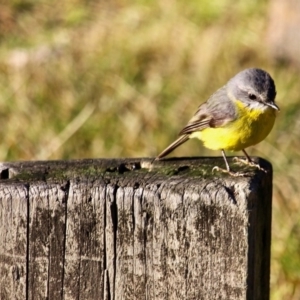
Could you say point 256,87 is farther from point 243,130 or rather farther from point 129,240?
point 129,240

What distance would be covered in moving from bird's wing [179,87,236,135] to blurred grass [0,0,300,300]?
39.4 inches

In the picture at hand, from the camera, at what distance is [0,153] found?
6.72 metres

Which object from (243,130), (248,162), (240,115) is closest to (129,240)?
(248,162)

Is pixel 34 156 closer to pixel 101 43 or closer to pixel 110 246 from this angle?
pixel 101 43

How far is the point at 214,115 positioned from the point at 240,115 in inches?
6.9

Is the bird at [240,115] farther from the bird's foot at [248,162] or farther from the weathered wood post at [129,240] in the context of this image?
the weathered wood post at [129,240]

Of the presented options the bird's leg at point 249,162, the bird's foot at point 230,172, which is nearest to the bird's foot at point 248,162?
the bird's leg at point 249,162

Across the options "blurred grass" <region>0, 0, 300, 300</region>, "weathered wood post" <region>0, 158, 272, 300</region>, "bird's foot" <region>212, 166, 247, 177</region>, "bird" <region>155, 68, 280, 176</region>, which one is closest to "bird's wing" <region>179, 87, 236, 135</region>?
"bird" <region>155, 68, 280, 176</region>

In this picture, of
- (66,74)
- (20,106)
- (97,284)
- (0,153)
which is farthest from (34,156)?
(97,284)

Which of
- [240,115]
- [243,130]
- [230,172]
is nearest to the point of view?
A: [230,172]

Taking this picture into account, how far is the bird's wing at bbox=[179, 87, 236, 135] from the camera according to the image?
524cm

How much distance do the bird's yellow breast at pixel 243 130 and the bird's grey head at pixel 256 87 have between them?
4 cm

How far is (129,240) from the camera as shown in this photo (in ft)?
8.86

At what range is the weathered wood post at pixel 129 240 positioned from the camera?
2.67m
